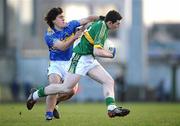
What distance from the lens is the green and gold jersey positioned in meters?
15.9

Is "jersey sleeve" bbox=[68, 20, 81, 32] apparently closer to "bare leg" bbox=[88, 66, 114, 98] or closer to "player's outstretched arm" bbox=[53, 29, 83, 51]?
"player's outstretched arm" bbox=[53, 29, 83, 51]

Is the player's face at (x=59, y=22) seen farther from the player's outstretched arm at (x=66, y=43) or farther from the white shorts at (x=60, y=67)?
the white shorts at (x=60, y=67)

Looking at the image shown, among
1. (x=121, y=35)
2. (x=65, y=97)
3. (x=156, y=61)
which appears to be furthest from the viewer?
(x=121, y=35)

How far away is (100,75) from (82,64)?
15.9 inches

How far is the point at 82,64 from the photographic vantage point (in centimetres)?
1611

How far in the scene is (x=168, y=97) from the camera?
145ft

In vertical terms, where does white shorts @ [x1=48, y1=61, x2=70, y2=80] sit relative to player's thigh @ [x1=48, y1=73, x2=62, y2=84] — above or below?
above

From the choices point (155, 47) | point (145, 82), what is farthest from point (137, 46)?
point (155, 47)

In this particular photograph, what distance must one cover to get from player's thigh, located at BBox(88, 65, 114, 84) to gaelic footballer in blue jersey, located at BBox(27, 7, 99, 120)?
3.24ft

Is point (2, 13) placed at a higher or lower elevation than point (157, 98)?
higher

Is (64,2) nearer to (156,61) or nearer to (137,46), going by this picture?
(156,61)

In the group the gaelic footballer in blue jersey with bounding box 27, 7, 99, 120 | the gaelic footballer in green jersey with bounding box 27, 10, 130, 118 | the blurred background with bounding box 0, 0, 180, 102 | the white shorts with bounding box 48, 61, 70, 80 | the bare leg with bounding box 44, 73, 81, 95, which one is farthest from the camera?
the blurred background with bounding box 0, 0, 180, 102

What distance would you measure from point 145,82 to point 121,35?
45.7m

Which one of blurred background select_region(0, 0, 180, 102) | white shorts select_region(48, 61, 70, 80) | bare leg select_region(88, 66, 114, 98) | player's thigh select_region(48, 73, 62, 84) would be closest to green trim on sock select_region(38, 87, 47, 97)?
player's thigh select_region(48, 73, 62, 84)
